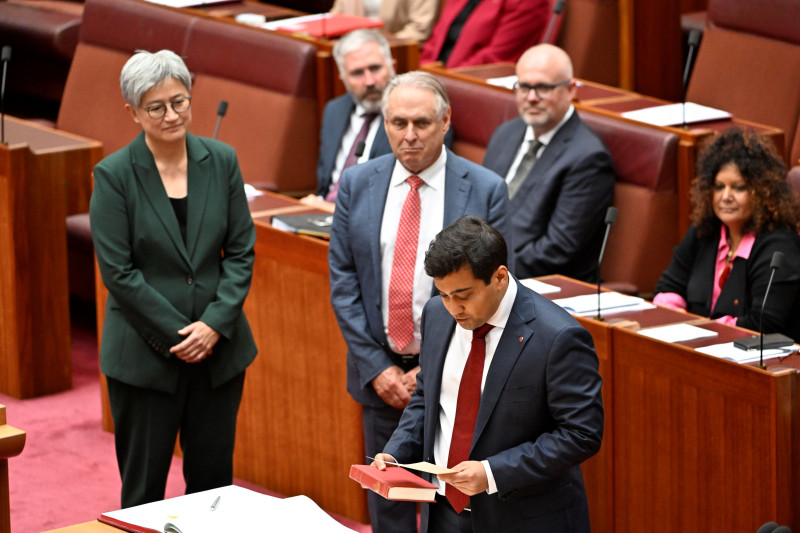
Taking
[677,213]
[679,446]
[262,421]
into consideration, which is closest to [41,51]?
[262,421]

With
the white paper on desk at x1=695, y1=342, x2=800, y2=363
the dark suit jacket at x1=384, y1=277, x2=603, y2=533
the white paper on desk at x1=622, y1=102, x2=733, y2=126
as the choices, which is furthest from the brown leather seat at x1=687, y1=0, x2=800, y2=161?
the dark suit jacket at x1=384, y1=277, x2=603, y2=533

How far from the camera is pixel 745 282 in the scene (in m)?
3.64

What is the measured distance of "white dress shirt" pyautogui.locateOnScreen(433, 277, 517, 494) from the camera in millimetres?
2492

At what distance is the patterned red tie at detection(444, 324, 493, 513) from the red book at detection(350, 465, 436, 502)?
0.16 metres

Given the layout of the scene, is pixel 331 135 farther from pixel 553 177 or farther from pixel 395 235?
pixel 395 235

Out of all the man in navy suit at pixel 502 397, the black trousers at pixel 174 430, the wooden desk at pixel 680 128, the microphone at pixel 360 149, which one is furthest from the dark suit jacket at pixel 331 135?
the man in navy suit at pixel 502 397

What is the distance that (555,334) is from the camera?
96.3 inches

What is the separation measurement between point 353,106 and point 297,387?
1.20 meters

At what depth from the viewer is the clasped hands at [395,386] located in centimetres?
327

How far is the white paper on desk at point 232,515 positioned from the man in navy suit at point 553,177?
1868 millimetres

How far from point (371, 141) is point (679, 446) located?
1901 millimetres

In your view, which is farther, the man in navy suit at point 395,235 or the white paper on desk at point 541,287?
the white paper on desk at point 541,287

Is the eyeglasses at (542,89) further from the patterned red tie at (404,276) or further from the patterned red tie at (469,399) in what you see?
the patterned red tie at (469,399)

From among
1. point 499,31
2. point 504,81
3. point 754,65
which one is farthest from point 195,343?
point 499,31
